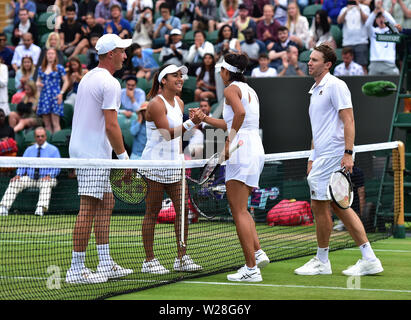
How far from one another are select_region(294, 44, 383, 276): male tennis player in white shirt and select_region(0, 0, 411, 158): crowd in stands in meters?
5.65

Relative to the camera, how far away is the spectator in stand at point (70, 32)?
19.5 metres

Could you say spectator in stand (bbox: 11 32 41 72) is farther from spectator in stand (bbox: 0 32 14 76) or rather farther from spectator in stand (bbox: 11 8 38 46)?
spectator in stand (bbox: 11 8 38 46)

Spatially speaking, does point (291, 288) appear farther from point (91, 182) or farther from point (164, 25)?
point (164, 25)

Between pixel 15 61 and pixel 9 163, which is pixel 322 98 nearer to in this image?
pixel 9 163

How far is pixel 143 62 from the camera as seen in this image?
18.1 meters

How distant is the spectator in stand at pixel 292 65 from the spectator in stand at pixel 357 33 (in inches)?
38.2

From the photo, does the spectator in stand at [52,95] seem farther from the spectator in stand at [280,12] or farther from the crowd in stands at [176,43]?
the spectator in stand at [280,12]

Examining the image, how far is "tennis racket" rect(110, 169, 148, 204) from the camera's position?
7512mm

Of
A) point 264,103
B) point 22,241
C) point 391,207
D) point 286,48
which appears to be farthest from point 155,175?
point 286,48

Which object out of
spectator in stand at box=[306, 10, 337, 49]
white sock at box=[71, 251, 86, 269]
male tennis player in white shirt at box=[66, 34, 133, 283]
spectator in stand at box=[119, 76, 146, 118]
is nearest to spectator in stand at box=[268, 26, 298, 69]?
spectator in stand at box=[306, 10, 337, 49]

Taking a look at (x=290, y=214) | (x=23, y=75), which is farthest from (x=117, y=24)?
(x=290, y=214)

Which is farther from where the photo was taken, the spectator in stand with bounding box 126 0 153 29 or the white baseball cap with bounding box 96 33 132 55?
the spectator in stand with bounding box 126 0 153 29

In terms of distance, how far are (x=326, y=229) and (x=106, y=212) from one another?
2106mm
